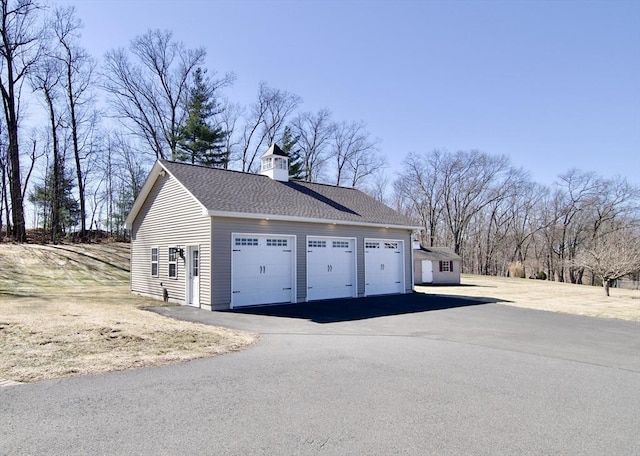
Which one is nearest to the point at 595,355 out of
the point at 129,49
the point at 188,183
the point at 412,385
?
the point at 412,385

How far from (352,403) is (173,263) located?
11839 millimetres

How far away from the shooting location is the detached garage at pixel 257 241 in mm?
13414

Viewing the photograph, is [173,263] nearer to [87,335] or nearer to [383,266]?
[87,335]

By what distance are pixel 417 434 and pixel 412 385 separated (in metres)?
1.64

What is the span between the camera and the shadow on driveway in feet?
40.3

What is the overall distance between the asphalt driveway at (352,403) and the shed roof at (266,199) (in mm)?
6217

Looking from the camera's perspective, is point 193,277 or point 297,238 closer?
point 193,277

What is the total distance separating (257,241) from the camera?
14094 millimetres

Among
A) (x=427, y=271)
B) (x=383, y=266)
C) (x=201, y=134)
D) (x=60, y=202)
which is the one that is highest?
(x=201, y=134)

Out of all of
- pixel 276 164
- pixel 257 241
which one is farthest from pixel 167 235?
pixel 276 164

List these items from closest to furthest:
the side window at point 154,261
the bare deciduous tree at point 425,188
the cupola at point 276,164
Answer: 1. the side window at point 154,261
2. the cupola at point 276,164
3. the bare deciduous tree at point 425,188

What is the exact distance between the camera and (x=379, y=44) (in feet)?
52.0

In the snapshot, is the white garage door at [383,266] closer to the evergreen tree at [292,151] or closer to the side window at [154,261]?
the side window at [154,261]

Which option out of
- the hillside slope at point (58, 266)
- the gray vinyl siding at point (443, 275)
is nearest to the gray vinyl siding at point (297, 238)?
the gray vinyl siding at point (443, 275)
